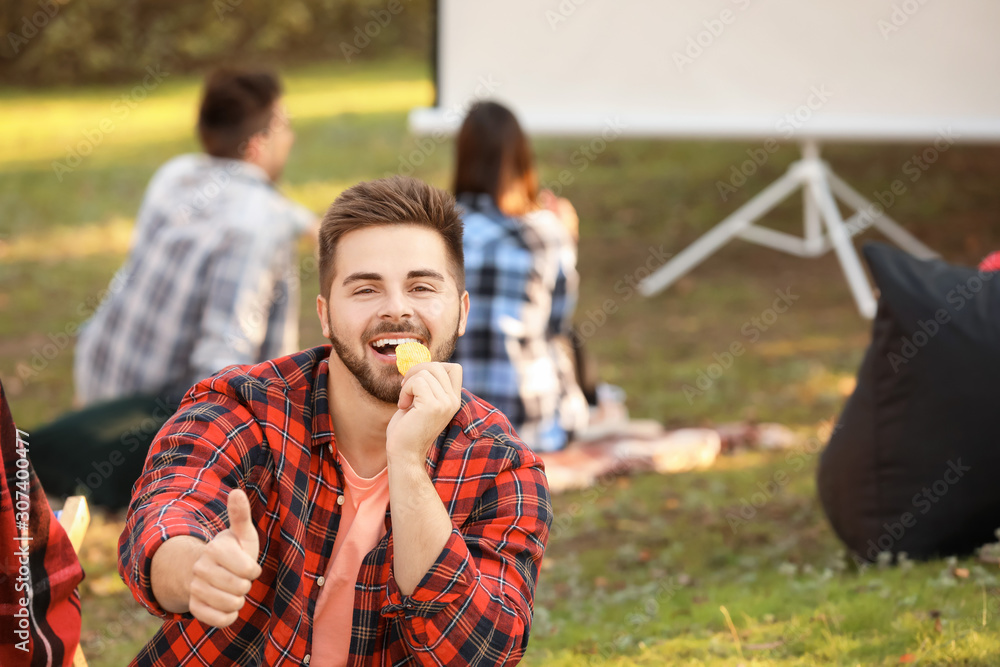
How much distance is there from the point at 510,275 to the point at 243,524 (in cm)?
316

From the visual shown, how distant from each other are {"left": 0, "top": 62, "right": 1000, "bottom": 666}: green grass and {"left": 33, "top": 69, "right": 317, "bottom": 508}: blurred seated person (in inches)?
21.2

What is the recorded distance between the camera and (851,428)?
10.8 feet

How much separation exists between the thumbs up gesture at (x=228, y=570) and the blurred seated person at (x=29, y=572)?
0.53 metres

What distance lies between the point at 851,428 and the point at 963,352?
417mm

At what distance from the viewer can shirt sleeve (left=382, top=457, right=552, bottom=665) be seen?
1730 mm

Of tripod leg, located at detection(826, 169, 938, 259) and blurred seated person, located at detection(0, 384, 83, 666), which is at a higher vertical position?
blurred seated person, located at detection(0, 384, 83, 666)

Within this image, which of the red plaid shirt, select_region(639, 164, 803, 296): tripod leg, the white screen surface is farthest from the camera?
select_region(639, 164, 803, 296): tripod leg

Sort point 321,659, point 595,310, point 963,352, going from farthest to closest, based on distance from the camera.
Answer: point 595,310 → point 963,352 → point 321,659

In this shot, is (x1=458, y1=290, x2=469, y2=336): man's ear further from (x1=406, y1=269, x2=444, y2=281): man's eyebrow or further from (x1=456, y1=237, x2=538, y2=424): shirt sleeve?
(x1=456, y1=237, x2=538, y2=424): shirt sleeve

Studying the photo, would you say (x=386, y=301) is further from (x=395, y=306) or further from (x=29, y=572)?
(x=29, y=572)

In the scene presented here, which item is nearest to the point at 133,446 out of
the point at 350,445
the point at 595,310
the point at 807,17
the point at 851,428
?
the point at 350,445

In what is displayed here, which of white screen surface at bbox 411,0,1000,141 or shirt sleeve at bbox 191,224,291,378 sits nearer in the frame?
shirt sleeve at bbox 191,224,291,378

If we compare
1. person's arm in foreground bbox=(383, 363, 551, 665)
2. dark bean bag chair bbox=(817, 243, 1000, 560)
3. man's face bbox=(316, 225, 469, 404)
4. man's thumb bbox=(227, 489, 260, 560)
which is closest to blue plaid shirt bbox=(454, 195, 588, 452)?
dark bean bag chair bbox=(817, 243, 1000, 560)

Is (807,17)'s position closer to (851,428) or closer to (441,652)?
(851,428)
